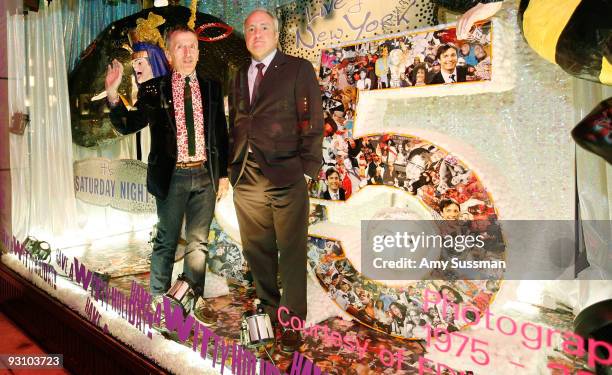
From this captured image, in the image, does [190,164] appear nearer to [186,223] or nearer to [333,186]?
[186,223]

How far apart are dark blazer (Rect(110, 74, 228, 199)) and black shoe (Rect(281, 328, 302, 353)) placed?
79 centimetres

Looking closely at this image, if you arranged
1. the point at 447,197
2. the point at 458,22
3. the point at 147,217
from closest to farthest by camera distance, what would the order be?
the point at 458,22 < the point at 447,197 < the point at 147,217

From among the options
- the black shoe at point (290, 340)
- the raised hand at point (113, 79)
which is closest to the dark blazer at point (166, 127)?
the raised hand at point (113, 79)

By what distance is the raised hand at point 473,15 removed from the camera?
4.92ft

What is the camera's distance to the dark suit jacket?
186 cm

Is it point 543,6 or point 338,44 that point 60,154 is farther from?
point 543,6

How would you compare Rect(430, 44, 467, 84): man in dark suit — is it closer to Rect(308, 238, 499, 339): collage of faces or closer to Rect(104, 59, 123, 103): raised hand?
Rect(308, 238, 499, 339): collage of faces

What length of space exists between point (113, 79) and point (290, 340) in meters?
1.86

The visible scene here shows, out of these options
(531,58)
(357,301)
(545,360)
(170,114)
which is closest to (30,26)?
(170,114)

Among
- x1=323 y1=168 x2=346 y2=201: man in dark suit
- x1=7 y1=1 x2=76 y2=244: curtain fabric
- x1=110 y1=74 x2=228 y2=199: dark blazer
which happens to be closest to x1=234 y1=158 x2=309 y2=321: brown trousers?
x1=323 y1=168 x2=346 y2=201: man in dark suit

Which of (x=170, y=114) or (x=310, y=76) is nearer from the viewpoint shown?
(x=310, y=76)

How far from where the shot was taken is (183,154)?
225 cm

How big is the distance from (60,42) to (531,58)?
3.13m

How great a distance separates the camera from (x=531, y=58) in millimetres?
1464
